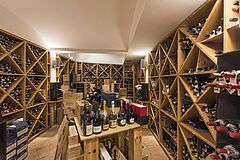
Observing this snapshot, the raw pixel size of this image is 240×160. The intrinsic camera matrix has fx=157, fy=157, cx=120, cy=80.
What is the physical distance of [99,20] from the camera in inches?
124

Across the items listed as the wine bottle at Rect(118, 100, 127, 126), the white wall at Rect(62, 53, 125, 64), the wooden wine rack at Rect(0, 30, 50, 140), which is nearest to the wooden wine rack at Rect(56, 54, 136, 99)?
the white wall at Rect(62, 53, 125, 64)

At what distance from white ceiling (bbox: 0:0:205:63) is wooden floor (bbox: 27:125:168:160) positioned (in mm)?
2024

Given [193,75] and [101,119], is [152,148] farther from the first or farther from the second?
[101,119]

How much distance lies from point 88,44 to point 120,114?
3.11 meters

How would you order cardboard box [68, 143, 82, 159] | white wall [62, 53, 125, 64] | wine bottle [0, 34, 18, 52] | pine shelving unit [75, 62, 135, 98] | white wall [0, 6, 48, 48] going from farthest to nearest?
pine shelving unit [75, 62, 135, 98], white wall [62, 53, 125, 64], wine bottle [0, 34, 18, 52], white wall [0, 6, 48, 48], cardboard box [68, 143, 82, 159]

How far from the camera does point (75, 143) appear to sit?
149 centimetres

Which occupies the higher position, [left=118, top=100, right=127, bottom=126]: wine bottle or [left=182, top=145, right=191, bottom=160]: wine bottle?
[left=118, top=100, right=127, bottom=126]: wine bottle

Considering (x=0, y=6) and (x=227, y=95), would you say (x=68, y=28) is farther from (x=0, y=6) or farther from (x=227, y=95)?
(x=227, y=95)

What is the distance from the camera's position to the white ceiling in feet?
6.11

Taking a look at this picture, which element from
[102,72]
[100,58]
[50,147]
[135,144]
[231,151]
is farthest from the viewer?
[102,72]

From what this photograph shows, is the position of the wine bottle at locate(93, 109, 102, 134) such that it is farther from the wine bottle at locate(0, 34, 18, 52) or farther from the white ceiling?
the wine bottle at locate(0, 34, 18, 52)

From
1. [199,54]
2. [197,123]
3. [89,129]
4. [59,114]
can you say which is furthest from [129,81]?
[89,129]

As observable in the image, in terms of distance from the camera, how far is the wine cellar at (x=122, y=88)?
4.14 ft

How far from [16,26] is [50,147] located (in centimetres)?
237
